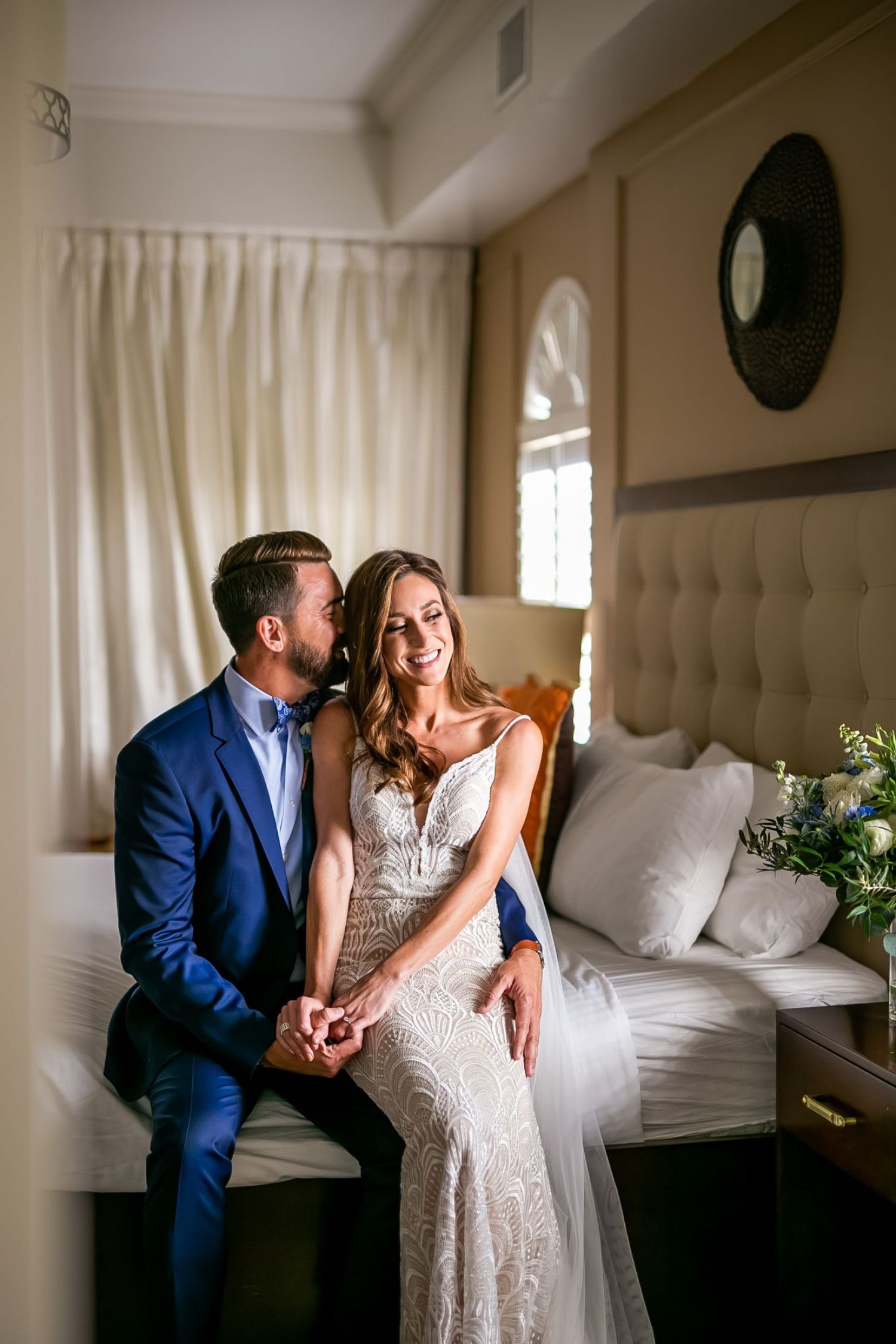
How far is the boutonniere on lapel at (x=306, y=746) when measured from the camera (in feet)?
6.79

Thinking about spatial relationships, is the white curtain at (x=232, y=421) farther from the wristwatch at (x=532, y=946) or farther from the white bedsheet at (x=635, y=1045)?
the wristwatch at (x=532, y=946)

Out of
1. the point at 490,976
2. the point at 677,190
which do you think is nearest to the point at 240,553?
the point at 490,976

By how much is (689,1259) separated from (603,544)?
2165mm

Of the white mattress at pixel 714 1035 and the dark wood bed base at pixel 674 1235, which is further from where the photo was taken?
the white mattress at pixel 714 1035

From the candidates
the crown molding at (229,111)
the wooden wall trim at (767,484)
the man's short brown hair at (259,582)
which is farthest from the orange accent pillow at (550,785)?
the crown molding at (229,111)

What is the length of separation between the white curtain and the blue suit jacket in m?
2.78

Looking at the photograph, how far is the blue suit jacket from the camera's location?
5.98 ft

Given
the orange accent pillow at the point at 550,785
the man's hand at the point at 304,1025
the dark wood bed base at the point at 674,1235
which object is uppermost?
the orange accent pillow at the point at 550,785

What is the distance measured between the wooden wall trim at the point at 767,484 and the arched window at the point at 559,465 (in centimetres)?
52

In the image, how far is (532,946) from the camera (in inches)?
79.6

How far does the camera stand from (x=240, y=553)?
199 centimetres

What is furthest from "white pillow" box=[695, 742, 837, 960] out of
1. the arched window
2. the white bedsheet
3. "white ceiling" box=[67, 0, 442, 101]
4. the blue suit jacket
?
"white ceiling" box=[67, 0, 442, 101]

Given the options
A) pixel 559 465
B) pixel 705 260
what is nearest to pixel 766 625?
pixel 705 260

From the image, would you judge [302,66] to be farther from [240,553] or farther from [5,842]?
[5,842]
